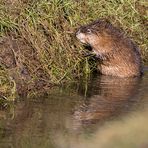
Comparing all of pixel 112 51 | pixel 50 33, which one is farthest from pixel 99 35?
pixel 50 33

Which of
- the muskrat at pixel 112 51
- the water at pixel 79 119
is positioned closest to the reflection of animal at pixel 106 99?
the water at pixel 79 119

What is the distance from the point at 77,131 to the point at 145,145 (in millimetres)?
719

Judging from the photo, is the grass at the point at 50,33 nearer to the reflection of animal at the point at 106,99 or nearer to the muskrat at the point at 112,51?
the muskrat at the point at 112,51

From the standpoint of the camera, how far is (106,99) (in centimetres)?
782

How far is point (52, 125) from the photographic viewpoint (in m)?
6.56

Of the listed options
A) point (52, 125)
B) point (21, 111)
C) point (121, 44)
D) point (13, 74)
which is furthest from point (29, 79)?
point (121, 44)

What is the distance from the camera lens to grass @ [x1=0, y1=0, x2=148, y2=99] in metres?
8.18

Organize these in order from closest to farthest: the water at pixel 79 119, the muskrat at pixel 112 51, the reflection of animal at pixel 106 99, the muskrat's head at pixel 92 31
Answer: the water at pixel 79 119 < the reflection of animal at pixel 106 99 < the muskrat's head at pixel 92 31 < the muskrat at pixel 112 51

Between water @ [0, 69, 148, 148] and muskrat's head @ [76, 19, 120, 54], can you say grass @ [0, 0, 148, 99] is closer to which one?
muskrat's head @ [76, 19, 120, 54]

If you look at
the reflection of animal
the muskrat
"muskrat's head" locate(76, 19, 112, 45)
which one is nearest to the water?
the reflection of animal

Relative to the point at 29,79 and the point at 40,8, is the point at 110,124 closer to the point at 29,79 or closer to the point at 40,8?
the point at 29,79

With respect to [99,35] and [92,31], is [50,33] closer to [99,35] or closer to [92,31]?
[92,31]

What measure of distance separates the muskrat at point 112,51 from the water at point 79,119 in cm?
74

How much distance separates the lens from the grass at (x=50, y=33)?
322 inches
